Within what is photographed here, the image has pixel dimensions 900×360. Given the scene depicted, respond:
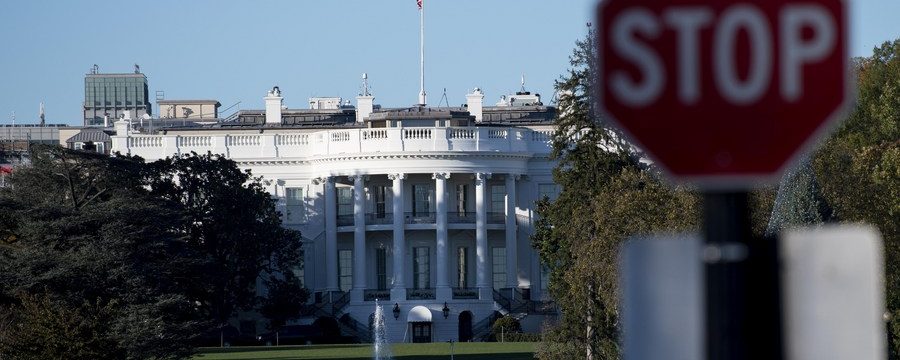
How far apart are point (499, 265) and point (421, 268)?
3.72 m

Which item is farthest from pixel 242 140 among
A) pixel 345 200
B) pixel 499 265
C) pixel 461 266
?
pixel 499 265

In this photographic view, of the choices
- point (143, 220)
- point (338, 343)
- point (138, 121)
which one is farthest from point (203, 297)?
point (138, 121)

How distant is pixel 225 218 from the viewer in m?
76.2

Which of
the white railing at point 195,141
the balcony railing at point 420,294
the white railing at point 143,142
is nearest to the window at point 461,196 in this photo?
the balcony railing at point 420,294

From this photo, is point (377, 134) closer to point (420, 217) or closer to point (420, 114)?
point (420, 114)

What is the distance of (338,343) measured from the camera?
268 feet

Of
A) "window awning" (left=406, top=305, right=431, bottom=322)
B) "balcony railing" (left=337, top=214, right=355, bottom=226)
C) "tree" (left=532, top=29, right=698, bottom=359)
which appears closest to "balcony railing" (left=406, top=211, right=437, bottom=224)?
"balcony railing" (left=337, top=214, right=355, bottom=226)

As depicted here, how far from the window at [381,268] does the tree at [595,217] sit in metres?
39.5

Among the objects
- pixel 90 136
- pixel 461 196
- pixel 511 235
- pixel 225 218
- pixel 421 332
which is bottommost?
pixel 421 332

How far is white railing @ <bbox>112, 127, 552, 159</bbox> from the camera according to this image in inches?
3472

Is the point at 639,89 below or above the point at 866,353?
above

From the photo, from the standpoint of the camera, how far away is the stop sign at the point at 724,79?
362 centimetres

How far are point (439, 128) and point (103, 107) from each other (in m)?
69.4

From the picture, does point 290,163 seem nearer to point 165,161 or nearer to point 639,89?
point 165,161
